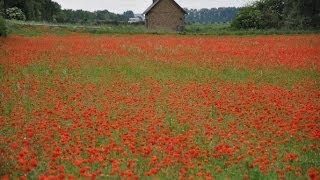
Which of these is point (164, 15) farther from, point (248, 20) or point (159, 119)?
point (159, 119)

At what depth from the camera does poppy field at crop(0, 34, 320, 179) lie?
7.14 meters

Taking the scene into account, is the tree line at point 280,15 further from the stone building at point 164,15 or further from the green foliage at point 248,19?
the stone building at point 164,15

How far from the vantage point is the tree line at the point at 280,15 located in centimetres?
5578

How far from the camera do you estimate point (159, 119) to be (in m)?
10.1

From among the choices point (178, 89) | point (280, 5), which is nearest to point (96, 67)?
point (178, 89)

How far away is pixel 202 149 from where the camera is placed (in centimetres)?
834

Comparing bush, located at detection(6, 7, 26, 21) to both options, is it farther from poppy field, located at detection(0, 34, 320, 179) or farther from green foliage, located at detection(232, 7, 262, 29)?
poppy field, located at detection(0, 34, 320, 179)

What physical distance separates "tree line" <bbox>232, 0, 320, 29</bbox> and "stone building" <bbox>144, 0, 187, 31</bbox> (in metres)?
9.04

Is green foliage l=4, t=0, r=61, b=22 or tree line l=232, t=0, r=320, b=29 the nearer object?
tree line l=232, t=0, r=320, b=29

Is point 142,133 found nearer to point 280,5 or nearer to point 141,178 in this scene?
point 141,178

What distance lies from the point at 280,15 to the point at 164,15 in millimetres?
16611

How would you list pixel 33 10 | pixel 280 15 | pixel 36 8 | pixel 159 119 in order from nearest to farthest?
pixel 159 119 < pixel 280 15 < pixel 33 10 < pixel 36 8

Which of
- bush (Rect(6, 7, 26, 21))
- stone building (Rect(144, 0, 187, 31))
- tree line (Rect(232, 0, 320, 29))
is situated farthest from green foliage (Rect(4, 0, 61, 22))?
tree line (Rect(232, 0, 320, 29))

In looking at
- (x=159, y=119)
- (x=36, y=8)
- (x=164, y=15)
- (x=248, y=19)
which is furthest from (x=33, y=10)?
(x=159, y=119)
